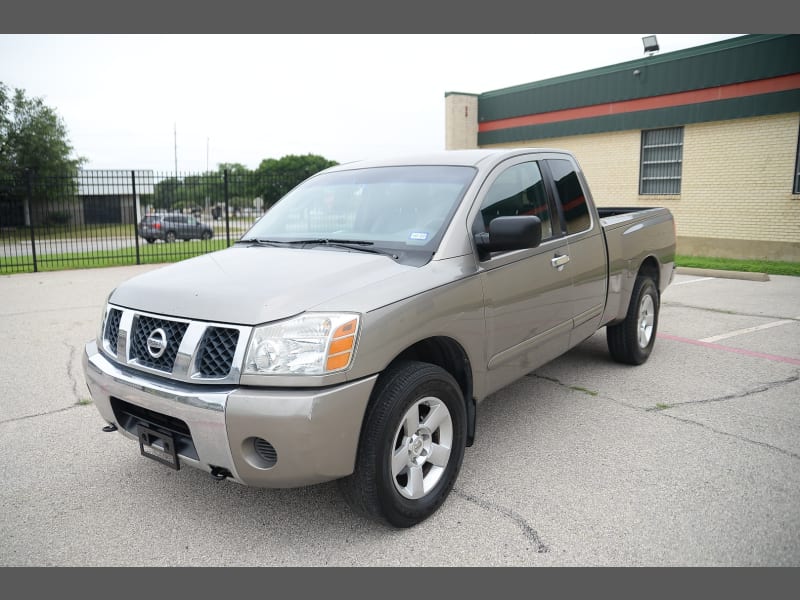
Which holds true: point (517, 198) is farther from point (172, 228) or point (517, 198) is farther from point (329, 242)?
point (172, 228)

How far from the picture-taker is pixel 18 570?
2.83 meters

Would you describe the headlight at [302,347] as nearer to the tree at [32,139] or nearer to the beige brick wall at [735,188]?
the beige brick wall at [735,188]

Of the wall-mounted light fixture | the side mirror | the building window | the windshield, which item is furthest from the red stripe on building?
the side mirror

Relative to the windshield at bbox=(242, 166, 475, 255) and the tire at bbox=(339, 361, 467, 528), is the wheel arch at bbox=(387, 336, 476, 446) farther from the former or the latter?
the windshield at bbox=(242, 166, 475, 255)

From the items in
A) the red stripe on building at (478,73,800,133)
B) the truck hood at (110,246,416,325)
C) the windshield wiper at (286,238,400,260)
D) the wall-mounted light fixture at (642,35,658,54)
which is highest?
the wall-mounted light fixture at (642,35,658,54)

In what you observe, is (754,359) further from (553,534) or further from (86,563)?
(86,563)

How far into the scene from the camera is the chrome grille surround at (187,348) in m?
2.72

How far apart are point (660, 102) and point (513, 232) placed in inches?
599

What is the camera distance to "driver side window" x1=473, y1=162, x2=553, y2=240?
12.5 feet

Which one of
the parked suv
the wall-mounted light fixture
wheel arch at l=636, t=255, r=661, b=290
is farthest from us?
the parked suv

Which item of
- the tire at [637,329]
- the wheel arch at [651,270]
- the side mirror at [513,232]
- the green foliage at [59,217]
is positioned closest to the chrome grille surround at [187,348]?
the side mirror at [513,232]

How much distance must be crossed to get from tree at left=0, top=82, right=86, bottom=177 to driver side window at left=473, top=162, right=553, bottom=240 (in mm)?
41760

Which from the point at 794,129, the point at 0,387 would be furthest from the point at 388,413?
the point at 794,129

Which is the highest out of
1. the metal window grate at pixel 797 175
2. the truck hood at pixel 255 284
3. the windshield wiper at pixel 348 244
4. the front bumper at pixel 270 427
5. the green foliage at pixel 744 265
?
the metal window grate at pixel 797 175
